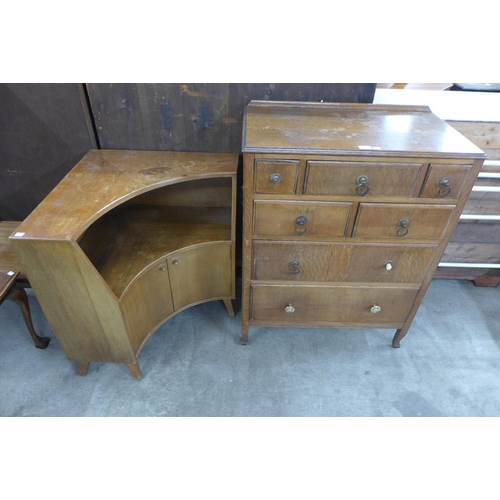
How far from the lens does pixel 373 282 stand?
151 centimetres

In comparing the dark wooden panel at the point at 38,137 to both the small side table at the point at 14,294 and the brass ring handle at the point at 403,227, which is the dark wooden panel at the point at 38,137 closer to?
the small side table at the point at 14,294

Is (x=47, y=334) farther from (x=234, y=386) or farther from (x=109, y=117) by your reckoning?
(x=109, y=117)

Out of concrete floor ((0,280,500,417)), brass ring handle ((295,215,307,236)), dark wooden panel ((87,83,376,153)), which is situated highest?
dark wooden panel ((87,83,376,153))

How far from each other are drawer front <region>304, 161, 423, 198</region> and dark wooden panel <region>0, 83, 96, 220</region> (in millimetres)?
1116

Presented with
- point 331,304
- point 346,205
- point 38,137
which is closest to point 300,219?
point 346,205

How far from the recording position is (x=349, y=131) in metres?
1.28

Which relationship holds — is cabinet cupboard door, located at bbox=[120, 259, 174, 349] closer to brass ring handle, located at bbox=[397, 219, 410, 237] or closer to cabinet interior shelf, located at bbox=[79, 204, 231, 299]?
cabinet interior shelf, located at bbox=[79, 204, 231, 299]

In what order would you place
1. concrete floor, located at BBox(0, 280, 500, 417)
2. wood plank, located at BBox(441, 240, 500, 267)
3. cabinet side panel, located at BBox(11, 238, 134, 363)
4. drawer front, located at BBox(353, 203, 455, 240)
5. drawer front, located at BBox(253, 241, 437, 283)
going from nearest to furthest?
1. cabinet side panel, located at BBox(11, 238, 134, 363)
2. drawer front, located at BBox(353, 203, 455, 240)
3. drawer front, located at BBox(253, 241, 437, 283)
4. concrete floor, located at BBox(0, 280, 500, 417)
5. wood plank, located at BBox(441, 240, 500, 267)

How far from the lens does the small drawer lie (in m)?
1.17

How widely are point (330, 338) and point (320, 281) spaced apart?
52 centimetres

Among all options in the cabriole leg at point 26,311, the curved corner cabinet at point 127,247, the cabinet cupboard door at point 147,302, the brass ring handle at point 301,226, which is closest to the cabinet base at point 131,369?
the curved corner cabinet at point 127,247

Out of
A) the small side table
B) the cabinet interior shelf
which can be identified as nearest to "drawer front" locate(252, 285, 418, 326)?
the cabinet interior shelf
